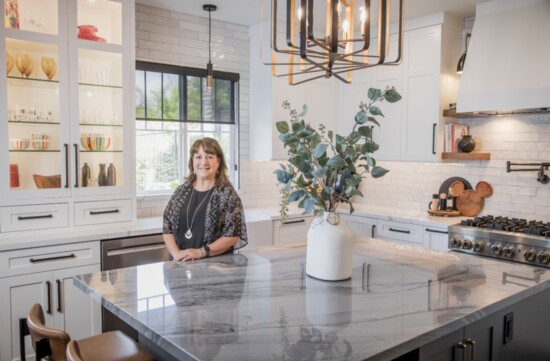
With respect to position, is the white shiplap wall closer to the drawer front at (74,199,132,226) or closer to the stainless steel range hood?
the stainless steel range hood

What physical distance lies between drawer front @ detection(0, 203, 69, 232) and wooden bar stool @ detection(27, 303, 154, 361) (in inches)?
63.7

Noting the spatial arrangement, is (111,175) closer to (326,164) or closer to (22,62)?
(22,62)

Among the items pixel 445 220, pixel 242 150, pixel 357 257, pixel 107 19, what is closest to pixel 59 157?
pixel 107 19

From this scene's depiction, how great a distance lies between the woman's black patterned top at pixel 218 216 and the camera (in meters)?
2.76

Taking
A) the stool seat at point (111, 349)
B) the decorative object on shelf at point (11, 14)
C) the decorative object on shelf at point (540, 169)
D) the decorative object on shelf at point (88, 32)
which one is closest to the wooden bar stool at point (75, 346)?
the stool seat at point (111, 349)

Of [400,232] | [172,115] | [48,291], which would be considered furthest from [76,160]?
[400,232]

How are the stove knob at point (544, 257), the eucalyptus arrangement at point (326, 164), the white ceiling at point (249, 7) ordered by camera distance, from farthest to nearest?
the white ceiling at point (249, 7) < the stove knob at point (544, 257) < the eucalyptus arrangement at point (326, 164)

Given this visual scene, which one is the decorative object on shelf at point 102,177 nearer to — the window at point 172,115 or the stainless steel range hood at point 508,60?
the window at point 172,115

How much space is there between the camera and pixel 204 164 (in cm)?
286

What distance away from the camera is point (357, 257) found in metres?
2.52

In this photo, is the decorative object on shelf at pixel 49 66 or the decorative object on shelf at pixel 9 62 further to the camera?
the decorative object on shelf at pixel 49 66

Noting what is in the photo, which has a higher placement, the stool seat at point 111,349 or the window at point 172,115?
the window at point 172,115

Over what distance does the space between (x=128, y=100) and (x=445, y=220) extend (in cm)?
284

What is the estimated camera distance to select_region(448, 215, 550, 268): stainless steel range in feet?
11.1
